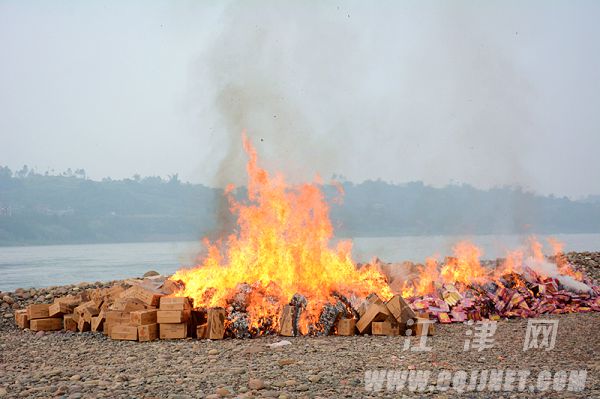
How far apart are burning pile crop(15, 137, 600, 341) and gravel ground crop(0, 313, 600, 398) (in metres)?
0.42

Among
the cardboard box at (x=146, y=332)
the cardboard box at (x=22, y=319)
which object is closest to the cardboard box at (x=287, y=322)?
the cardboard box at (x=146, y=332)

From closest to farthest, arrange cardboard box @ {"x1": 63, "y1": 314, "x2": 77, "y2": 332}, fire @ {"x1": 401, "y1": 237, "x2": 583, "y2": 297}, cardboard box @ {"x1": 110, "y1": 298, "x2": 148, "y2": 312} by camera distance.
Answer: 1. cardboard box @ {"x1": 110, "y1": 298, "x2": 148, "y2": 312}
2. cardboard box @ {"x1": 63, "y1": 314, "x2": 77, "y2": 332}
3. fire @ {"x1": 401, "y1": 237, "x2": 583, "y2": 297}

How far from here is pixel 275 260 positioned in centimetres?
1209

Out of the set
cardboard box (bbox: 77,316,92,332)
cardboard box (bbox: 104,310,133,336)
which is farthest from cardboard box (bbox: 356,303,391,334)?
cardboard box (bbox: 77,316,92,332)

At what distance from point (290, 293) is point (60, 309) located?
4.74 meters

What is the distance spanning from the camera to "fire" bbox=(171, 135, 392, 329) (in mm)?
11305

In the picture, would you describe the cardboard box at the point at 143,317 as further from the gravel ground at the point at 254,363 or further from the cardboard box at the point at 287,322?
the cardboard box at the point at 287,322

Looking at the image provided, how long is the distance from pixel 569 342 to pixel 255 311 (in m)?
5.31

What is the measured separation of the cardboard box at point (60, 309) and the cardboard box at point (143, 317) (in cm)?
225

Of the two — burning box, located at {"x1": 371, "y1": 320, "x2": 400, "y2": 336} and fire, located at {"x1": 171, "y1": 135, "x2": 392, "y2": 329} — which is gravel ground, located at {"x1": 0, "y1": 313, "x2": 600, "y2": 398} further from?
fire, located at {"x1": 171, "y1": 135, "x2": 392, "y2": 329}

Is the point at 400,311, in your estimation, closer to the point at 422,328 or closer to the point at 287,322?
the point at 422,328

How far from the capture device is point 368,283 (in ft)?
41.6

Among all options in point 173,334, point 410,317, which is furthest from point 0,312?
point 410,317

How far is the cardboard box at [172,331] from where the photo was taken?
10.8 meters
